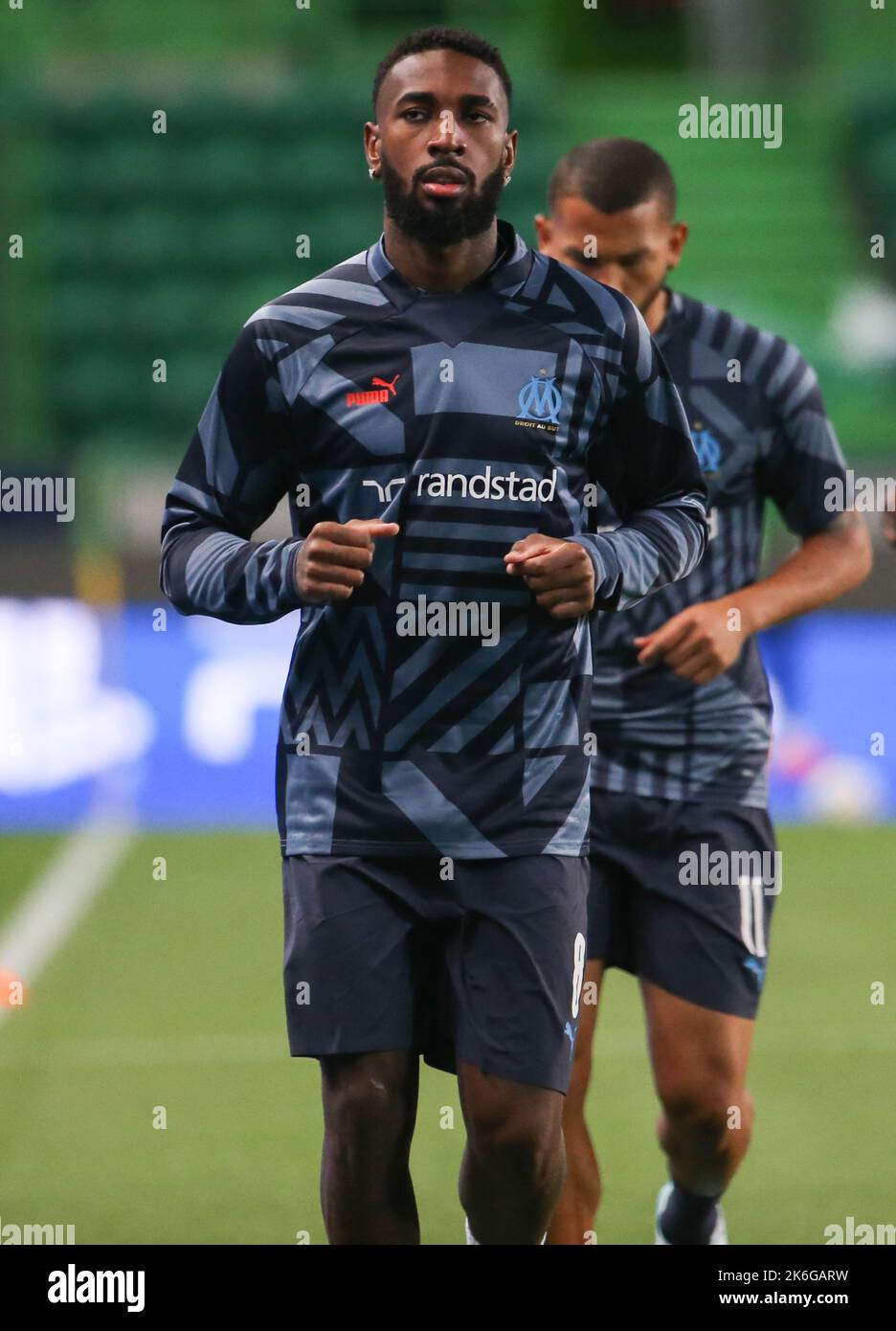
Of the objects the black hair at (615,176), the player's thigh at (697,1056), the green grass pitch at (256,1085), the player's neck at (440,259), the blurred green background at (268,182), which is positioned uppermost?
the blurred green background at (268,182)

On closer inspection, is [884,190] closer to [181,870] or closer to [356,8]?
[356,8]

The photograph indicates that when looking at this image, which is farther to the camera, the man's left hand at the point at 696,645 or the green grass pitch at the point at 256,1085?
the green grass pitch at the point at 256,1085

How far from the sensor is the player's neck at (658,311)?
14.4ft

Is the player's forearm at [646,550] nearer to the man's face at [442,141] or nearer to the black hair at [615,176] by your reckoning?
the man's face at [442,141]

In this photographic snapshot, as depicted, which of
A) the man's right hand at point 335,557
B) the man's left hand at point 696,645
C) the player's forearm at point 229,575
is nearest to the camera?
the man's right hand at point 335,557

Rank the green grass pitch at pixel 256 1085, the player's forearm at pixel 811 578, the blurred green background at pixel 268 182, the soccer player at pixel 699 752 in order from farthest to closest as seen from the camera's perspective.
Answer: the blurred green background at pixel 268 182, the green grass pitch at pixel 256 1085, the soccer player at pixel 699 752, the player's forearm at pixel 811 578

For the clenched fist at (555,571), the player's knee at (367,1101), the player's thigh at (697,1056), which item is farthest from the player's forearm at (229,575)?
the player's thigh at (697,1056)

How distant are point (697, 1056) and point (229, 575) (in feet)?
5.12

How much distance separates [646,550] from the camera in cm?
352

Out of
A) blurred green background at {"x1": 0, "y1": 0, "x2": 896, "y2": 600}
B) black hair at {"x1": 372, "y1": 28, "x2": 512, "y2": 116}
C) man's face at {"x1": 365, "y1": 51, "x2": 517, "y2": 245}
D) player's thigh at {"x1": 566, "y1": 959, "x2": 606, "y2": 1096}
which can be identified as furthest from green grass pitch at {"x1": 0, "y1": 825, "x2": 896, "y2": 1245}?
blurred green background at {"x1": 0, "y1": 0, "x2": 896, "y2": 600}

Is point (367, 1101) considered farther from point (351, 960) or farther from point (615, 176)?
point (615, 176)

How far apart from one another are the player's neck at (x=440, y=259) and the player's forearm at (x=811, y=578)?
0.96 m

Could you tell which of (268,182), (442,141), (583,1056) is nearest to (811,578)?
(583,1056)

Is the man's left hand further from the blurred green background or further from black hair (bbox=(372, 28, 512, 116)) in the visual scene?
the blurred green background
